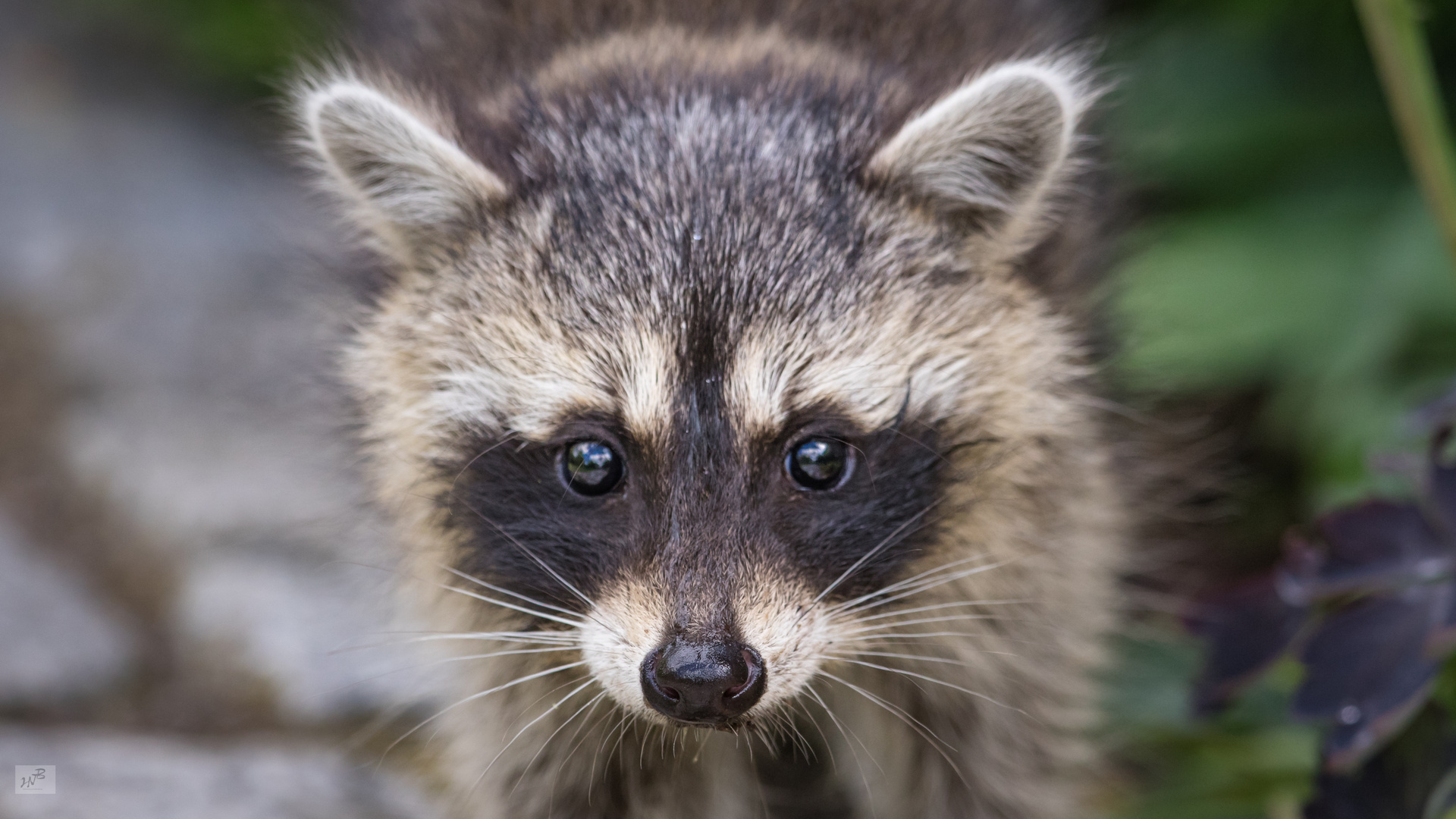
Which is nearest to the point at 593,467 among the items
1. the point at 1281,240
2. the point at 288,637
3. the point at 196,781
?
the point at 196,781

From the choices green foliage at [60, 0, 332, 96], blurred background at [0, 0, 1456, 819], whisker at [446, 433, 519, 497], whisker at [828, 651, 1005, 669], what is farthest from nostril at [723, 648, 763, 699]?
green foliage at [60, 0, 332, 96]

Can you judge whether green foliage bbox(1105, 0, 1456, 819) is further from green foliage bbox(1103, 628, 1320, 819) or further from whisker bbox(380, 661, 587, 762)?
whisker bbox(380, 661, 587, 762)

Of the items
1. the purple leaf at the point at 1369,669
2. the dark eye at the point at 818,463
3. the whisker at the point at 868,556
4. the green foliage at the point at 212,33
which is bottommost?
the purple leaf at the point at 1369,669

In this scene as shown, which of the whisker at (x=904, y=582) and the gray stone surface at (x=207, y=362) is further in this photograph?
the gray stone surface at (x=207, y=362)

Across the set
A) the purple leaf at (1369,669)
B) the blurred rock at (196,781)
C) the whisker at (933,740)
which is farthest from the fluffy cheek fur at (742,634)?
the blurred rock at (196,781)

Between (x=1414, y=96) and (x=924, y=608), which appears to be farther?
(x=1414, y=96)

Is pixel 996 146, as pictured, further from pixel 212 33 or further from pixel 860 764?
pixel 212 33

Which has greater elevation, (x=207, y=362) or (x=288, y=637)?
(x=207, y=362)

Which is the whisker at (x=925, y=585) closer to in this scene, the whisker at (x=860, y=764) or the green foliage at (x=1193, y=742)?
the whisker at (x=860, y=764)
